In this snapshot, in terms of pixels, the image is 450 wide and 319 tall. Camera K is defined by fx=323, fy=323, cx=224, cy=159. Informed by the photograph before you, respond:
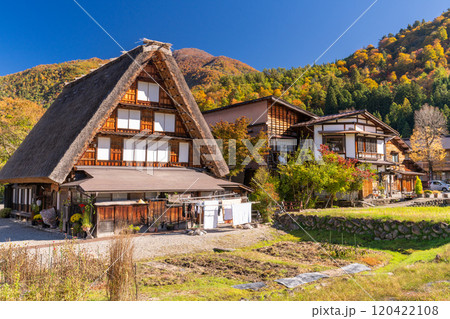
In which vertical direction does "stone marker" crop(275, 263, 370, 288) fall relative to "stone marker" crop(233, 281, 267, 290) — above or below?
above

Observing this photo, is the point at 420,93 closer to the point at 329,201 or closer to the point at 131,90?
the point at 329,201

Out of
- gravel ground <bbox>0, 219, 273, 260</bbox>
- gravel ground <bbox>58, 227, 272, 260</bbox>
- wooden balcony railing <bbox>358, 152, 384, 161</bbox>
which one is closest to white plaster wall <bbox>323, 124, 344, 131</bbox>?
wooden balcony railing <bbox>358, 152, 384, 161</bbox>

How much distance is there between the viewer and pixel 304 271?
31.1 feet

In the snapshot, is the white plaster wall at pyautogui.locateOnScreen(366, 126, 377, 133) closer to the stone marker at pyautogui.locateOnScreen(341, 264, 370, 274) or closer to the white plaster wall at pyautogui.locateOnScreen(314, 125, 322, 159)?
the white plaster wall at pyautogui.locateOnScreen(314, 125, 322, 159)

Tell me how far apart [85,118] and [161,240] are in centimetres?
795

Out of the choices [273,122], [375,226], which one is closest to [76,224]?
[375,226]

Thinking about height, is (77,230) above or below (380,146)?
below

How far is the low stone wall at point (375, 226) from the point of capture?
13156 mm

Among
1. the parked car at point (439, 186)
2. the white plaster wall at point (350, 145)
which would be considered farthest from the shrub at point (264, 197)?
the parked car at point (439, 186)

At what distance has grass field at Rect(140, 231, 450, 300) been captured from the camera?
6.60m

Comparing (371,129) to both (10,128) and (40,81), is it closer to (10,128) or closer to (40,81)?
(10,128)

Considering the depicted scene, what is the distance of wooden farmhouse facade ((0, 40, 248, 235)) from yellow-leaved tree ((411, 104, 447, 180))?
121ft

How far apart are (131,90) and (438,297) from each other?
1788 cm

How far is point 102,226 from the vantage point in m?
15.5
